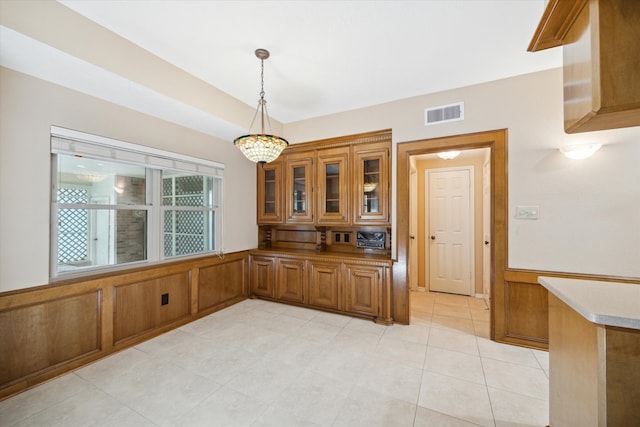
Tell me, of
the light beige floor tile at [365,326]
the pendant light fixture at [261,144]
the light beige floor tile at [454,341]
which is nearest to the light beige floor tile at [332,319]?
the light beige floor tile at [365,326]

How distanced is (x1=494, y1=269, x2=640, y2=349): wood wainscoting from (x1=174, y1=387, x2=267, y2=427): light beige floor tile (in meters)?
2.53

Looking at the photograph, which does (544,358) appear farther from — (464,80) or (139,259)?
(139,259)

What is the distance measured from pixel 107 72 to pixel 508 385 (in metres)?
4.04

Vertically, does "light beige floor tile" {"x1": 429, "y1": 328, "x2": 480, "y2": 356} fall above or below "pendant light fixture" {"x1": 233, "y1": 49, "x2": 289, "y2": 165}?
below

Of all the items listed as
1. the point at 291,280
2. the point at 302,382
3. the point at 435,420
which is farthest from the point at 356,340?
the point at 291,280

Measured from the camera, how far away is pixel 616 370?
100cm

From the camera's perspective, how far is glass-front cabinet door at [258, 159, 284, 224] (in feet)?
13.7

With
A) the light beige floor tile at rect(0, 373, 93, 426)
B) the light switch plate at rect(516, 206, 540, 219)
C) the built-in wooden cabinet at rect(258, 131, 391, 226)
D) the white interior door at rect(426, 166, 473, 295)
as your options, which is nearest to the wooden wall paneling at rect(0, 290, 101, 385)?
the light beige floor tile at rect(0, 373, 93, 426)

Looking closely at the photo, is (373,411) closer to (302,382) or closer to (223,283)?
(302,382)

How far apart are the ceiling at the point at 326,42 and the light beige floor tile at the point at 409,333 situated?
2837 mm

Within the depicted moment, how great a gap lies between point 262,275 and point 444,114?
3395 mm

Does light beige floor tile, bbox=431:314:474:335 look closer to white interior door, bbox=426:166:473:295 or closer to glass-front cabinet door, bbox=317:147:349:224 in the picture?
white interior door, bbox=426:166:473:295

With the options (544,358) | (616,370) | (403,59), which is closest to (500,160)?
(403,59)

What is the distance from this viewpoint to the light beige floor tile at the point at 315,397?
1.74 m
